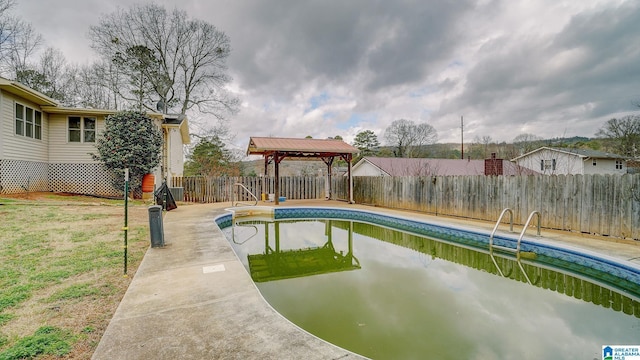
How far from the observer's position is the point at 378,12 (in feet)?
36.8

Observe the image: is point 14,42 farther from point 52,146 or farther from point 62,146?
point 62,146

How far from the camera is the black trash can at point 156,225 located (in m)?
5.36

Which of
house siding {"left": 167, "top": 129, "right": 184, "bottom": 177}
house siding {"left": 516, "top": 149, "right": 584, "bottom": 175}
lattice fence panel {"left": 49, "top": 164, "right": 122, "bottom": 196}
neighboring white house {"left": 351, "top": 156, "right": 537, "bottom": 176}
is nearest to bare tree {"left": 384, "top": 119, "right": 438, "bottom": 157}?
house siding {"left": 516, "top": 149, "right": 584, "bottom": 175}

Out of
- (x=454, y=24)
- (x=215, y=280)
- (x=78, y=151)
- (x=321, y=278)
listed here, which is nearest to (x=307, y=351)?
(x=215, y=280)

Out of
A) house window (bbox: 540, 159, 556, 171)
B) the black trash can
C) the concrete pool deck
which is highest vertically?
house window (bbox: 540, 159, 556, 171)

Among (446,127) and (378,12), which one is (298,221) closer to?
(378,12)

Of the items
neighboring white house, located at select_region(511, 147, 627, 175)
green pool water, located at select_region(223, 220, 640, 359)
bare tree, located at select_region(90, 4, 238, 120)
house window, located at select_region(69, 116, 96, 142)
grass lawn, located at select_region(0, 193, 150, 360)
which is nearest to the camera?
grass lawn, located at select_region(0, 193, 150, 360)

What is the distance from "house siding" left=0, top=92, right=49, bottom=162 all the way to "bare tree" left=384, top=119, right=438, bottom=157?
115ft

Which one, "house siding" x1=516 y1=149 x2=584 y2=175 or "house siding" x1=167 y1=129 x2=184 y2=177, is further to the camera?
"house siding" x1=516 y1=149 x2=584 y2=175

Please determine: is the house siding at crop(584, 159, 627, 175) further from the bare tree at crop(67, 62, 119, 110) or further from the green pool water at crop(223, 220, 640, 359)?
the bare tree at crop(67, 62, 119, 110)

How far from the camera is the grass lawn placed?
2408 mm

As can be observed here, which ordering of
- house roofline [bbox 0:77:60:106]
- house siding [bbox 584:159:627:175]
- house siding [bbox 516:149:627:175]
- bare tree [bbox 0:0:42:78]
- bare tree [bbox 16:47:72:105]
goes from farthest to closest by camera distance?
house siding [bbox 584:159:627:175], house siding [bbox 516:149:627:175], bare tree [bbox 16:47:72:105], bare tree [bbox 0:0:42:78], house roofline [bbox 0:77:60:106]

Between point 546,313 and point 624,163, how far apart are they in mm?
34191

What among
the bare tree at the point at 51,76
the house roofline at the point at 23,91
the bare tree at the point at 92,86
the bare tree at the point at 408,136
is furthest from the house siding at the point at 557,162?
the bare tree at the point at 51,76
